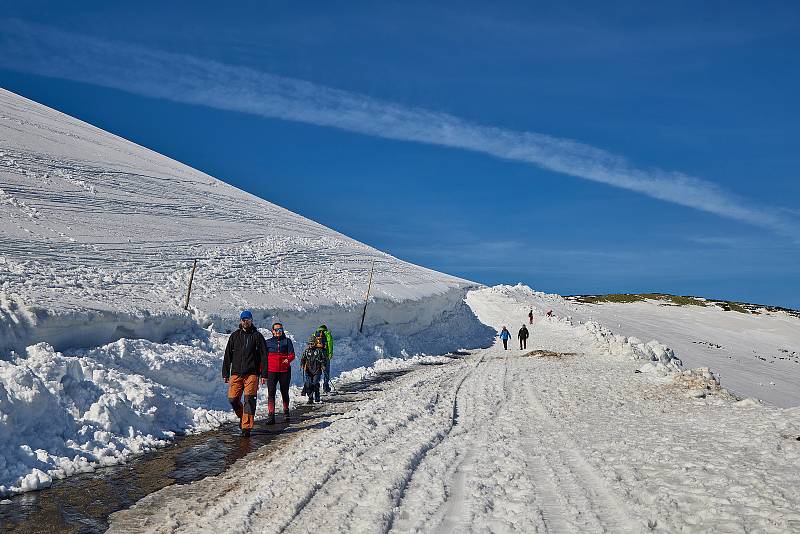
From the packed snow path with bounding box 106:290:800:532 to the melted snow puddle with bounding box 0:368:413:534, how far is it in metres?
0.33

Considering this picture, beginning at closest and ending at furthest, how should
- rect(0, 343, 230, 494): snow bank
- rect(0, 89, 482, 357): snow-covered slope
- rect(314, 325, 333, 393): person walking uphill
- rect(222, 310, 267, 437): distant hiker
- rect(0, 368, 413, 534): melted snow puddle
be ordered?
rect(0, 368, 413, 534): melted snow puddle, rect(0, 343, 230, 494): snow bank, rect(222, 310, 267, 437): distant hiker, rect(314, 325, 333, 393): person walking uphill, rect(0, 89, 482, 357): snow-covered slope

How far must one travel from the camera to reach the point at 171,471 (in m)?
7.93

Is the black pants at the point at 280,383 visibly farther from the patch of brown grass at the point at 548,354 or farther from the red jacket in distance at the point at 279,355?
the patch of brown grass at the point at 548,354

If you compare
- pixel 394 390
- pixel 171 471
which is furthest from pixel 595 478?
pixel 394 390

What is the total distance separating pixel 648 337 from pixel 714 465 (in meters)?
48.9

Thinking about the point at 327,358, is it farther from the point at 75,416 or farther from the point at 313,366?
the point at 75,416

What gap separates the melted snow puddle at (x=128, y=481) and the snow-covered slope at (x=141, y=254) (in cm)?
413

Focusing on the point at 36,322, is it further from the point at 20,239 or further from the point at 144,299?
the point at 20,239

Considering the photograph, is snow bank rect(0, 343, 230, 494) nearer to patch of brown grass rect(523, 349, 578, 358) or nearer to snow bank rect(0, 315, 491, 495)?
snow bank rect(0, 315, 491, 495)

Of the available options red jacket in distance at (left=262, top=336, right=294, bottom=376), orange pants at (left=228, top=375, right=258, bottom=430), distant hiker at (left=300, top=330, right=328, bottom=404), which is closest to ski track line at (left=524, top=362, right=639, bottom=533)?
orange pants at (left=228, top=375, right=258, bottom=430)

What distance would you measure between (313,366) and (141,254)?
487 inches

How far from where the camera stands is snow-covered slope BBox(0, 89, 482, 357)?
15648 mm

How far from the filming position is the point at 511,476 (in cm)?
720

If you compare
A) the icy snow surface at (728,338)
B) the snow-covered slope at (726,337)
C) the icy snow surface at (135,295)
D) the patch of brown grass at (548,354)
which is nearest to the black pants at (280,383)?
the icy snow surface at (135,295)
